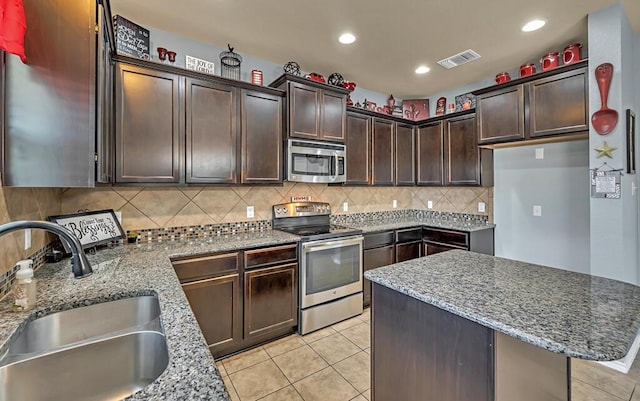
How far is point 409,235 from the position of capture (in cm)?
372

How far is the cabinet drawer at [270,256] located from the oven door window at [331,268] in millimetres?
159

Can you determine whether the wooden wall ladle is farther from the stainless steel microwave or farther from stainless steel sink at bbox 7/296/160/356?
stainless steel sink at bbox 7/296/160/356

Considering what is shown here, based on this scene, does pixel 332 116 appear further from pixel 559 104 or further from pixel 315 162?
pixel 559 104

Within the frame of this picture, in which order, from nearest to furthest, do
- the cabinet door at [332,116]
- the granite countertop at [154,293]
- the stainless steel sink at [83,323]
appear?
the granite countertop at [154,293], the stainless steel sink at [83,323], the cabinet door at [332,116]

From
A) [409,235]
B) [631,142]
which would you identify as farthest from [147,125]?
[631,142]

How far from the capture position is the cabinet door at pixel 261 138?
8.98ft

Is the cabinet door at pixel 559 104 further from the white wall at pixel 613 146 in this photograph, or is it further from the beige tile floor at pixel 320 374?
the beige tile floor at pixel 320 374

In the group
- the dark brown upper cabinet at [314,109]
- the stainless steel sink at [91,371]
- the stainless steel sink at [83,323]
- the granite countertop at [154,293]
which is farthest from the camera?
the dark brown upper cabinet at [314,109]

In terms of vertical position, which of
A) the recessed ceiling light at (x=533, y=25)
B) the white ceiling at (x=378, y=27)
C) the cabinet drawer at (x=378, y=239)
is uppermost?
the white ceiling at (x=378, y=27)

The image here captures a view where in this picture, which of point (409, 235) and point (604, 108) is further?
point (409, 235)

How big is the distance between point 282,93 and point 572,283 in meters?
2.70

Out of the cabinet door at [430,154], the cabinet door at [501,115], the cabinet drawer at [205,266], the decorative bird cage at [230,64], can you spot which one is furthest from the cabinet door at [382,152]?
the cabinet drawer at [205,266]

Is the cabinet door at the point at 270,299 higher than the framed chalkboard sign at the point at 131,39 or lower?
lower

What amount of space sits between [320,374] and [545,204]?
308 centimetres
